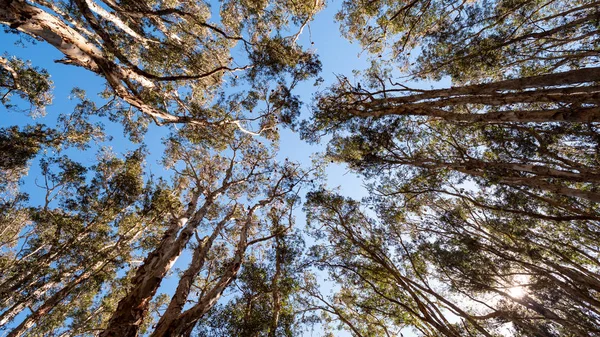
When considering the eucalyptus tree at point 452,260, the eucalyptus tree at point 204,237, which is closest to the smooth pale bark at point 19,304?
the eucalyptus tree at point 204,237

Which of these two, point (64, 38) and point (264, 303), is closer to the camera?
point (64, 38)

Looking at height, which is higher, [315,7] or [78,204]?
[315,7]

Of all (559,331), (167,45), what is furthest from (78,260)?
(559,331)

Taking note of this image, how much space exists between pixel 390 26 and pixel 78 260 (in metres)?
15.6

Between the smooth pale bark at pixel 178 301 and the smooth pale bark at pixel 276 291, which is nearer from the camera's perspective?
the smooth pale bark at pixel 178 301

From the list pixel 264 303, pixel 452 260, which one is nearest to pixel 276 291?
pixel 264 303

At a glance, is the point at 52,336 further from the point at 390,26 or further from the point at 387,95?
the point at 390,26

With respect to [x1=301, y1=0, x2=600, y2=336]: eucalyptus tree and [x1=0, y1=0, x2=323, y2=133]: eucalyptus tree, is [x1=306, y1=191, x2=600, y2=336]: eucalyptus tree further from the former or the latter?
[x1=0, y1=0, x2=323, y2=133]: eucalyptus tree

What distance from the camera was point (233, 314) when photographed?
7.77m

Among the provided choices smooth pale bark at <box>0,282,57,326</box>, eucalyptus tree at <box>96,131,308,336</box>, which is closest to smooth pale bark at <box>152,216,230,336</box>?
eucalyptus tree at <box>96,131,308,336</box>

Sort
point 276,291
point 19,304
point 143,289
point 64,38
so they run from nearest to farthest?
1. point 64,38
2. point 143,289
3. point 276,291
4. point 19,304

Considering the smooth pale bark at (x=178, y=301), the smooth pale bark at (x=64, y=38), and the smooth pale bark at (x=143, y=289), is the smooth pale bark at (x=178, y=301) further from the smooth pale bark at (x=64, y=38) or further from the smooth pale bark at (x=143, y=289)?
the smooth pale bark at (x=64, y=38)

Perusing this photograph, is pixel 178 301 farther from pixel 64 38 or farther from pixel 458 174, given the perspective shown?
pixel 458 174

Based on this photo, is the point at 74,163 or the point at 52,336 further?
the point at 52,336
